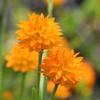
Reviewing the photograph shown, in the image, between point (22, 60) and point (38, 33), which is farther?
point (22, 60)

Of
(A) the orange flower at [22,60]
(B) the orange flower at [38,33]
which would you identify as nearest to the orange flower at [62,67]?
(B) the orange flower at [38,33]

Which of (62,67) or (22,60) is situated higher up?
(22,60)

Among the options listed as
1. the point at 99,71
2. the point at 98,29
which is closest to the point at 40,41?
the point at 99,71

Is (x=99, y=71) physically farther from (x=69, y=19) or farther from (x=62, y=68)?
(x=62, y=68)

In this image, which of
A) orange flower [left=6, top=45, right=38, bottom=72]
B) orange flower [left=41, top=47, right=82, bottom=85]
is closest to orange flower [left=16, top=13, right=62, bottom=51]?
→ orange flower [left=41, top=47, right=82, bottom=85]

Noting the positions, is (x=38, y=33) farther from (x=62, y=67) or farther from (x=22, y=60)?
(x=22, y=60)

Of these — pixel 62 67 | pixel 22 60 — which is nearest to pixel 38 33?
pixel 62 67

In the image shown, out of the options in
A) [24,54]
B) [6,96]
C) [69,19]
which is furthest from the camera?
[69,19]
